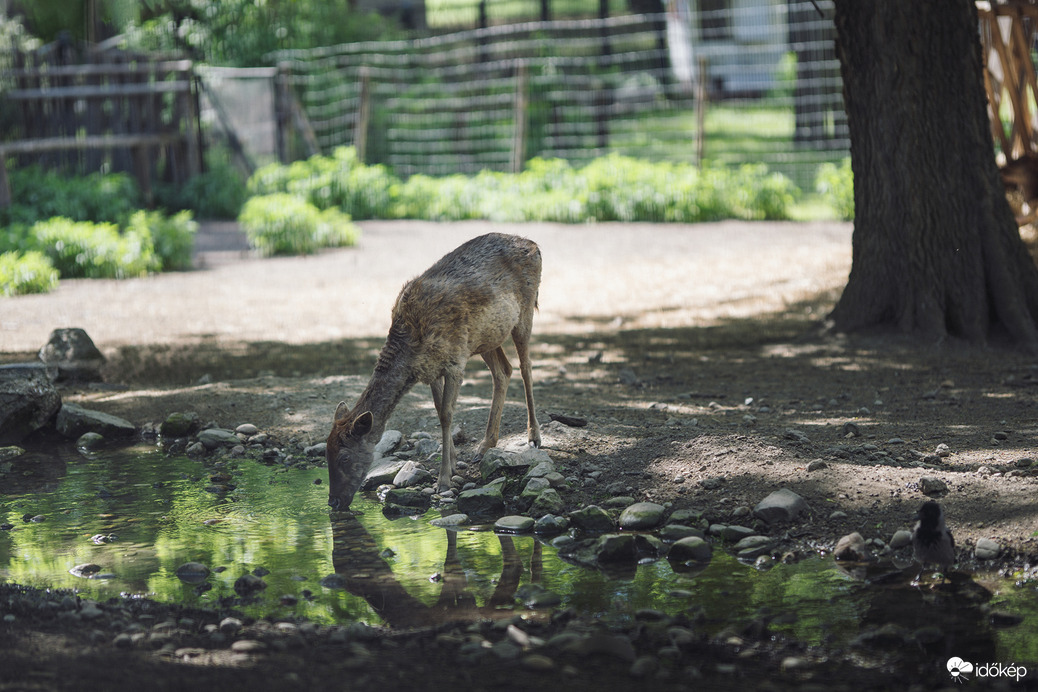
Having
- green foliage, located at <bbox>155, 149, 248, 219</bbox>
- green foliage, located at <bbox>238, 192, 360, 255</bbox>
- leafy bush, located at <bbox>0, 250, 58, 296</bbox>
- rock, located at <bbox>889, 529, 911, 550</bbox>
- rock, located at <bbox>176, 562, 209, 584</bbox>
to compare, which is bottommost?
rock, located at <bbox>176, 562, 209, 584</bbox>

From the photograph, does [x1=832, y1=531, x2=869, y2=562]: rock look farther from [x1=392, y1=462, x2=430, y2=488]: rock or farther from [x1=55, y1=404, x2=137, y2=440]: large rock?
[x1=55, y1=404, x2=137, y2=440]: large rock

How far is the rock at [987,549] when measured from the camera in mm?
5262

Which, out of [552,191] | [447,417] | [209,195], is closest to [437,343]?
[447,417]

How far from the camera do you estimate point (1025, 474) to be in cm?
605

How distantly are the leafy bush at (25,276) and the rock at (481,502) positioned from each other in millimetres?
9381

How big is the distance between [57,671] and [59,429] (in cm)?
454

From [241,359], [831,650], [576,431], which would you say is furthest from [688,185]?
[831,650]

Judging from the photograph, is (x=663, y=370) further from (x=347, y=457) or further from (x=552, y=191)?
(x=552, y=191)

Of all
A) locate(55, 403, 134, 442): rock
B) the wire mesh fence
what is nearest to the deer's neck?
locate(55, 403, 134, 442): rock

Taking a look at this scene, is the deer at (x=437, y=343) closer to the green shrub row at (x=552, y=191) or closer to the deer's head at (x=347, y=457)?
the deer's head at (x=347, y=457)

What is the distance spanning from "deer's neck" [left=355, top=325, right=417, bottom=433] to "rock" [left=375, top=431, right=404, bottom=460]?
946 mm

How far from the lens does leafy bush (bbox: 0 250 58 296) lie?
13.6 metres

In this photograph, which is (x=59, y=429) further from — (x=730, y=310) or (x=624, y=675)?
(x=730, y=310)

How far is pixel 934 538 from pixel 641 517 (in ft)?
5.15
